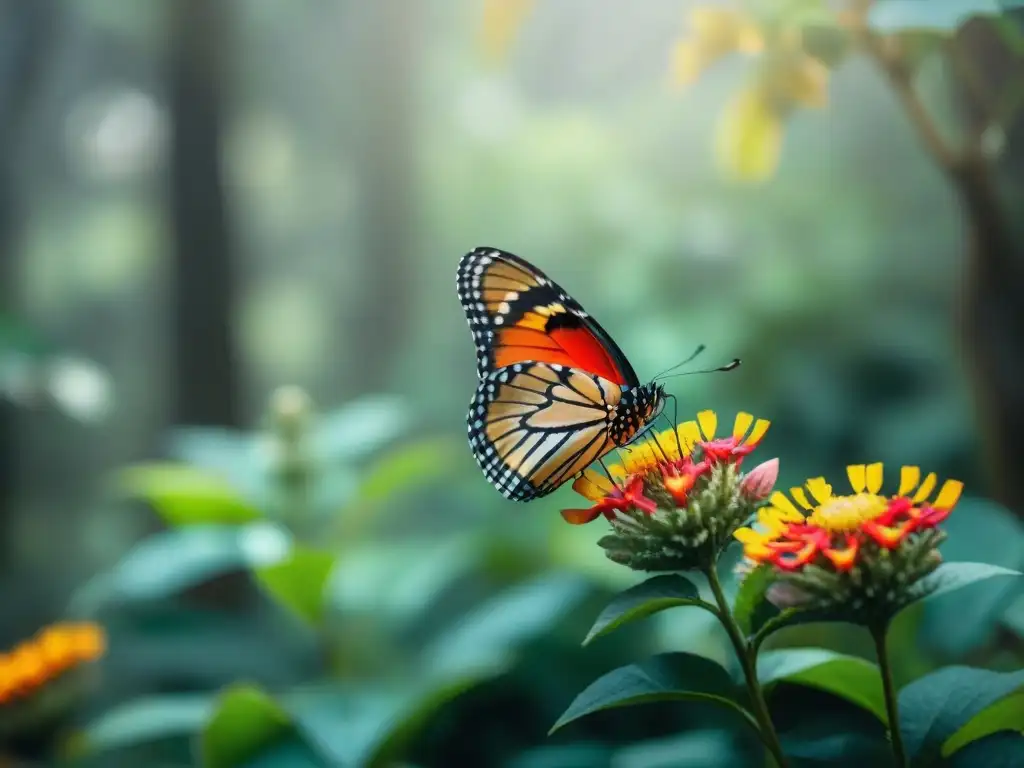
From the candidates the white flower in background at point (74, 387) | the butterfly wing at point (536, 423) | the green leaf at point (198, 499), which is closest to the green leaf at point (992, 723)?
the butterfly wing at point (536, 423)

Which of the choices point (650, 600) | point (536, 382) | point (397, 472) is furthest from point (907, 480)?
point (397, 472)

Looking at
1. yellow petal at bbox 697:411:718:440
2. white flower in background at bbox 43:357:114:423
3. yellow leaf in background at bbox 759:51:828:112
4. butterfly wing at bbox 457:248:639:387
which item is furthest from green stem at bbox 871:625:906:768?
white flower in background at bbox 43:357:114:423

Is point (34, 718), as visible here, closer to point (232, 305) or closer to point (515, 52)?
point (232, 305)

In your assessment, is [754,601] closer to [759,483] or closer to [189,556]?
[759,483]

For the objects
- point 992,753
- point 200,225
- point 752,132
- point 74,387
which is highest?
point 200,225

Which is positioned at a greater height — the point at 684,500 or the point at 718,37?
the point at 718,37

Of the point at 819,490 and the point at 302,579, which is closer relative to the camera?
the point at 819,490
